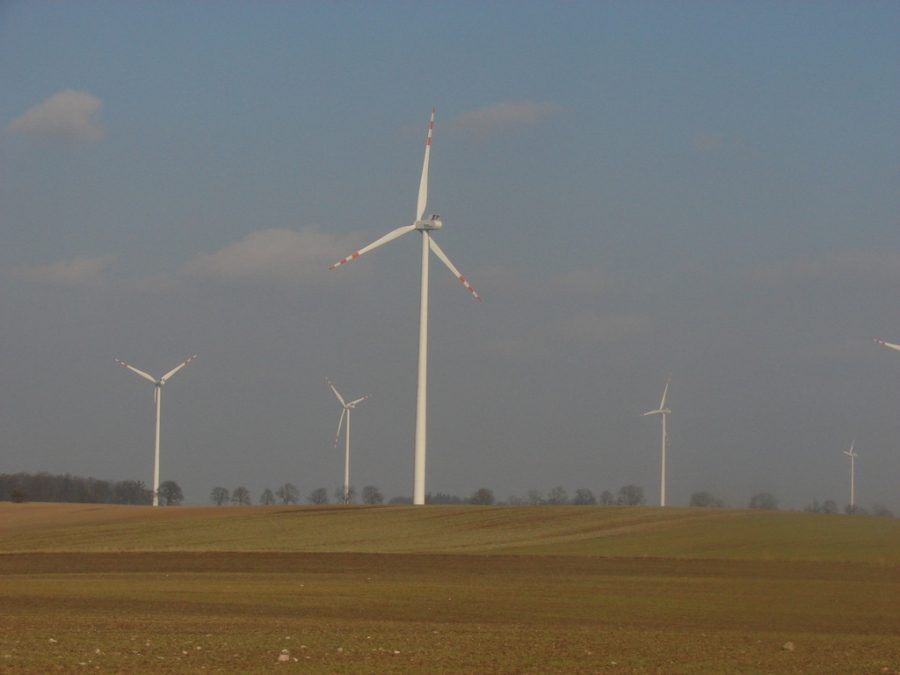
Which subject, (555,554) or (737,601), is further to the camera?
(555,554)

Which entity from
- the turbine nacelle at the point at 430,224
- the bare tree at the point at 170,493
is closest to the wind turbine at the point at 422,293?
the turbine nacelle at the point at 430,224

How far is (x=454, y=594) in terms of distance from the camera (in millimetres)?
30094

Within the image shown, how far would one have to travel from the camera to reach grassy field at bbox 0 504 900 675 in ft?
57.8

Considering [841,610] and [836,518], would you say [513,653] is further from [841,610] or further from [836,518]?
[836,518]

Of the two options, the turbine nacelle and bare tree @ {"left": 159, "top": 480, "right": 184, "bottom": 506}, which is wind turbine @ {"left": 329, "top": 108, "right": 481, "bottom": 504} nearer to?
the turbine nacelle

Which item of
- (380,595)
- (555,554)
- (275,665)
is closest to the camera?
(275,665)

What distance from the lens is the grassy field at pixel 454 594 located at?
17625mm

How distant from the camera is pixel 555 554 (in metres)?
46.3

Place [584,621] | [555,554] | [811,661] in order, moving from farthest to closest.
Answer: [555,554] < [584,621] < [811,661]

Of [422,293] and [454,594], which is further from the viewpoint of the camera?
[422,293]

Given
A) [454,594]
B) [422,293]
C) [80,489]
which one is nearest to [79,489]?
[80,489]

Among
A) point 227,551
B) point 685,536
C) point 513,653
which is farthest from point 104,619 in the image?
point 685,536

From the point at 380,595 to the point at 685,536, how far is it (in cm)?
2885

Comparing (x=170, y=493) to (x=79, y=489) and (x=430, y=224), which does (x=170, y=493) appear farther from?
(x=430, y=224)
